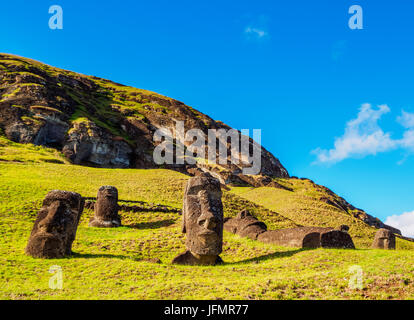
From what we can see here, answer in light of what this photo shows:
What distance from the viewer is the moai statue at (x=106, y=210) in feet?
85.3

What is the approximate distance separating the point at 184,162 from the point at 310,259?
65853mm

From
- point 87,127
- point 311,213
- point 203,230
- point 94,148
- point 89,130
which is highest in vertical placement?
point 87,127

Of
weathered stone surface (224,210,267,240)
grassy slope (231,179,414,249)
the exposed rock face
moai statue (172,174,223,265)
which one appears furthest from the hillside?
moai statue (172,174,223,265)

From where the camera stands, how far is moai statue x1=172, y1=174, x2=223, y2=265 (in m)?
15.3

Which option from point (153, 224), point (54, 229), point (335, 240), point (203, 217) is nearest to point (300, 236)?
point (335, 240)

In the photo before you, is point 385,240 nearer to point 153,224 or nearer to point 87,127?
point 153,224

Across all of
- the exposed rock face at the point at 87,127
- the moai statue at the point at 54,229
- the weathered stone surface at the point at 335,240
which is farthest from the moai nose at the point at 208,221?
the exposed rock face at the point at 87,127

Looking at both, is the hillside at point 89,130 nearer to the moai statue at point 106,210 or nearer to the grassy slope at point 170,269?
the moai statue at point 106,210

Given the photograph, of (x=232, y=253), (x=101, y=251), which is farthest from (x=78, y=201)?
(x=232, y=253)

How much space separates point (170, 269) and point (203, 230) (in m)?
2.30

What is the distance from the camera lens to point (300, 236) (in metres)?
18.3

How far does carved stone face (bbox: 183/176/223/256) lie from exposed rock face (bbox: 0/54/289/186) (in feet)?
180

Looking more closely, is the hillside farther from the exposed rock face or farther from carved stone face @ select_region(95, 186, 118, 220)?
carved stone face @ select_region(95, 186, 118, 220)
